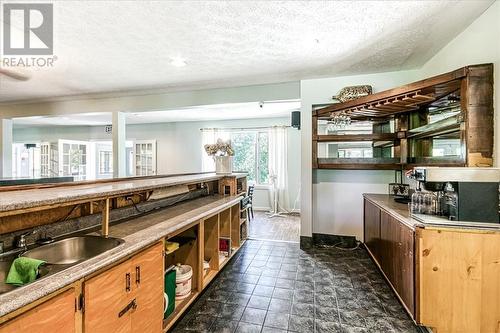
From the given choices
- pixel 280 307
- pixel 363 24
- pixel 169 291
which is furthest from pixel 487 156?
pixel 169 291

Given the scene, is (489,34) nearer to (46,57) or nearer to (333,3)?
(333,3)

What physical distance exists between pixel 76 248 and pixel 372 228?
3.07 m

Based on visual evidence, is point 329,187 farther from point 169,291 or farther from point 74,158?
point 74,158

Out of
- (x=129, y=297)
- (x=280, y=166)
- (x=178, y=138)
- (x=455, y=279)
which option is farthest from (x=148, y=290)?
(x=178, y=138)

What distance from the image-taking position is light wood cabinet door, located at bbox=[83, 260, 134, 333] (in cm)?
110

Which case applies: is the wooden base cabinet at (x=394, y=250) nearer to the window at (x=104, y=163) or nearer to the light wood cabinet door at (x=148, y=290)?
the light wood cabinet door at (x=148, y=290)

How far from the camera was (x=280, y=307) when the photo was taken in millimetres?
2188

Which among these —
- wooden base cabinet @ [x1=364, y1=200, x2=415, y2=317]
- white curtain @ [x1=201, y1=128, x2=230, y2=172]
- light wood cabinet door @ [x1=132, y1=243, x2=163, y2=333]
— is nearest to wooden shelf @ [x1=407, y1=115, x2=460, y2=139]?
wooden base cabinet @ [x1=364, y1=200, x2=415, y2=317]

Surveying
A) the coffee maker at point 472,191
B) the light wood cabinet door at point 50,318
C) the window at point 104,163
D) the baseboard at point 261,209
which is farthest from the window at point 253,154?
the light wood cabinet door at point 50,318

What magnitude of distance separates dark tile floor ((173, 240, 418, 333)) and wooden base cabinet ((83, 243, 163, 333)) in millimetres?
533

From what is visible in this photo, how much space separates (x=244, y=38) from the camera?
2.49m

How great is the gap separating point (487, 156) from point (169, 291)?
2.76m

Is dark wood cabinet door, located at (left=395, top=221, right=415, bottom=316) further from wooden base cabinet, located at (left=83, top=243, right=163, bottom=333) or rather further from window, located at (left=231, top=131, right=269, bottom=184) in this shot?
window, located at (left=231, top=131, right=269, bottom=184)

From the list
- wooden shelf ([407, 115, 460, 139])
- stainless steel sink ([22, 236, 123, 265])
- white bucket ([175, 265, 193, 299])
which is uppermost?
wooden shelf ([407, 115, 460, 139])
